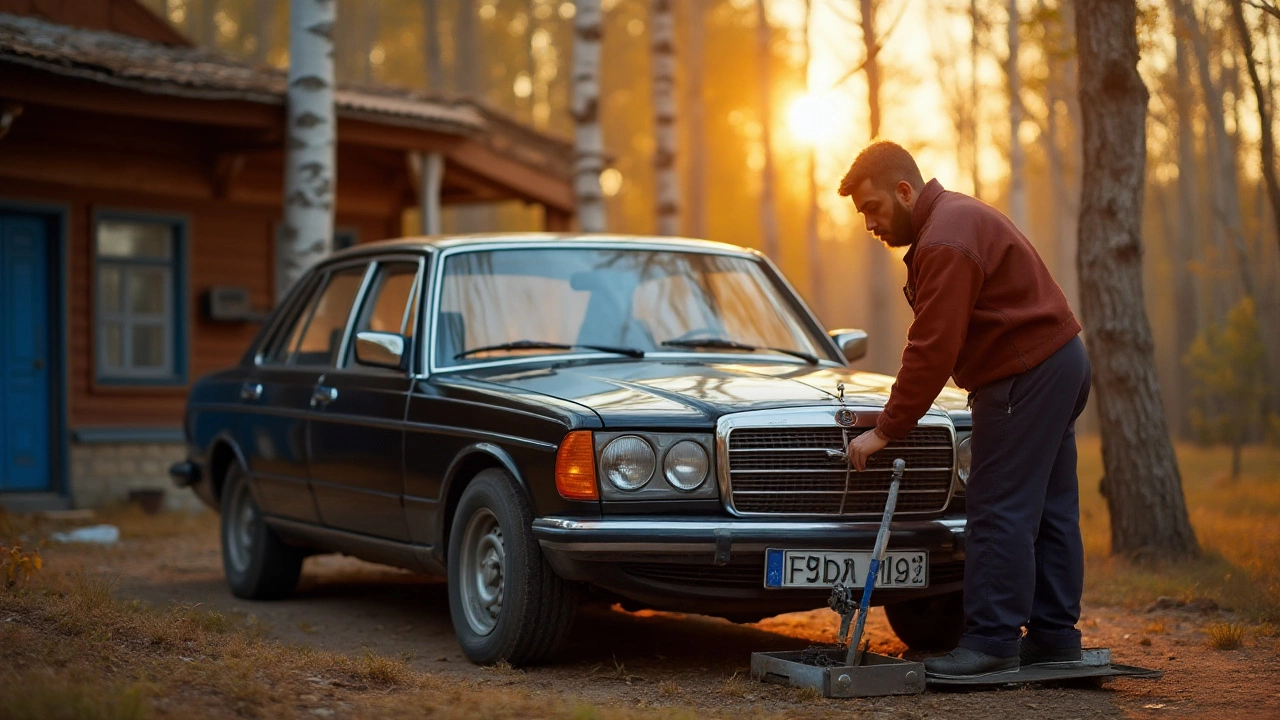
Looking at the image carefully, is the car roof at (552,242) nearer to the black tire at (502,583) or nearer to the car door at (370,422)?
the car door at (370,422)

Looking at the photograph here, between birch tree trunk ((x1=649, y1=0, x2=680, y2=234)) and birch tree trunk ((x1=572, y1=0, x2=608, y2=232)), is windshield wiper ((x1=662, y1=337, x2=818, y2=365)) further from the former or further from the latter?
birch tree trunk ((x1=649, y1=0, x2=680, y2=234))

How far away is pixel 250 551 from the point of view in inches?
322

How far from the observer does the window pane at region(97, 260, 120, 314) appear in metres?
14.3

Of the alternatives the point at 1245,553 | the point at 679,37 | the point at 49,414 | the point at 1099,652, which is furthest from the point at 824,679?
the point at 679,37

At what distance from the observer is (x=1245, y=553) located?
873cm

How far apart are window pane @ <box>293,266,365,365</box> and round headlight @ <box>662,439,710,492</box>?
2728 mm

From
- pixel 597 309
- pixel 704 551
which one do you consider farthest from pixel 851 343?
pixel 704 551

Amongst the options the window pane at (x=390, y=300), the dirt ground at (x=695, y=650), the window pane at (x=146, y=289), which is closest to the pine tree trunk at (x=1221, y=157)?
the window pane at (x=146, y=289)

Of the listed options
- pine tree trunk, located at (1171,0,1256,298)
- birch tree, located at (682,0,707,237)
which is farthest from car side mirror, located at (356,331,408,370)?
birch tree, located at (682,0,707,237)

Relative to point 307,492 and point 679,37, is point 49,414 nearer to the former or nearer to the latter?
point 307,492

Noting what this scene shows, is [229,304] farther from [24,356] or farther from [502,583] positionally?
[502,583]

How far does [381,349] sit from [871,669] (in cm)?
265

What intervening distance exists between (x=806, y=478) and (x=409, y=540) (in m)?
1.94

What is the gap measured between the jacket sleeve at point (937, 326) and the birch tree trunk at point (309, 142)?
24.9 feet
